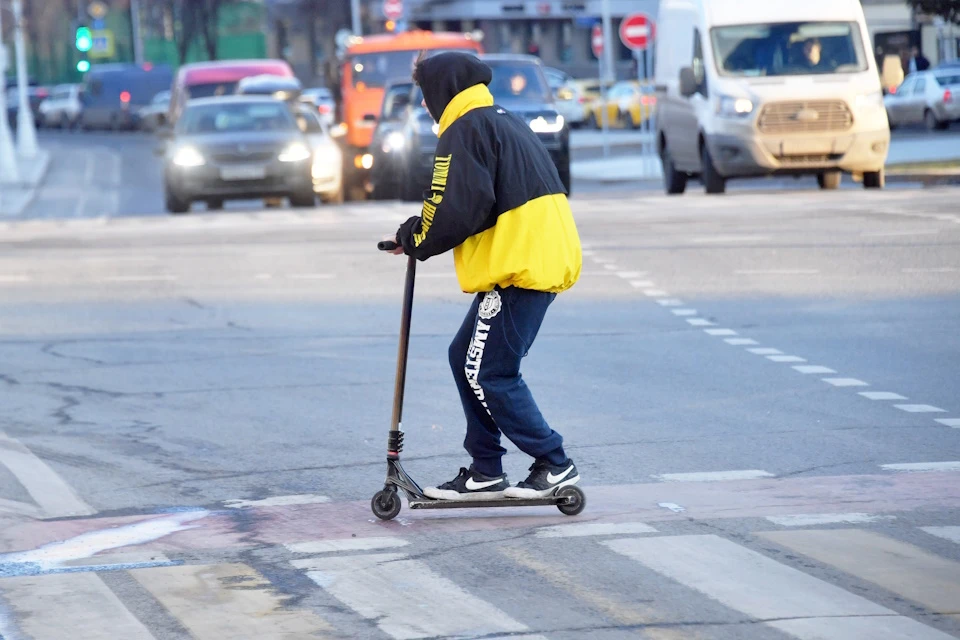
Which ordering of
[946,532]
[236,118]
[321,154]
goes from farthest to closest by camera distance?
[321,154]
[236,118]
[946,532]

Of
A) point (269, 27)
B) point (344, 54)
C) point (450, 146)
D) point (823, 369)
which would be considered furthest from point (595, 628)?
point (269, 27)

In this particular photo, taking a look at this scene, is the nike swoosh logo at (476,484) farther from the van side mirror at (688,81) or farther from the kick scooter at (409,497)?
the van side mirror at (688,81)

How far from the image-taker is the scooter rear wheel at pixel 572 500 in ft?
22.9

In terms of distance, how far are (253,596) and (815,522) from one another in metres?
2.08

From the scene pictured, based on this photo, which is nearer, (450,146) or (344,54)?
(450,146)

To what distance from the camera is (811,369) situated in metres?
10.8

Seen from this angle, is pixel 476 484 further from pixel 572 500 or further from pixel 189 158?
pixel 189 158

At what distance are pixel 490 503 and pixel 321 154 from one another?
20291 mm

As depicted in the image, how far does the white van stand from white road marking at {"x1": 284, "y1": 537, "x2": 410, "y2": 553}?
57.3 feet

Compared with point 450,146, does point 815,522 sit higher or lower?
lower

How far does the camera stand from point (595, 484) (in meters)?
7.74

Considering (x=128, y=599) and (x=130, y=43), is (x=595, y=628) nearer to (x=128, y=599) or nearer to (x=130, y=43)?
(x=128, y=599)

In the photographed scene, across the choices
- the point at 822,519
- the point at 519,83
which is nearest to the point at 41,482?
the point at 822,519

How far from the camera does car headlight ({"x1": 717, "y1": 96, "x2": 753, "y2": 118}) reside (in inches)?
930
